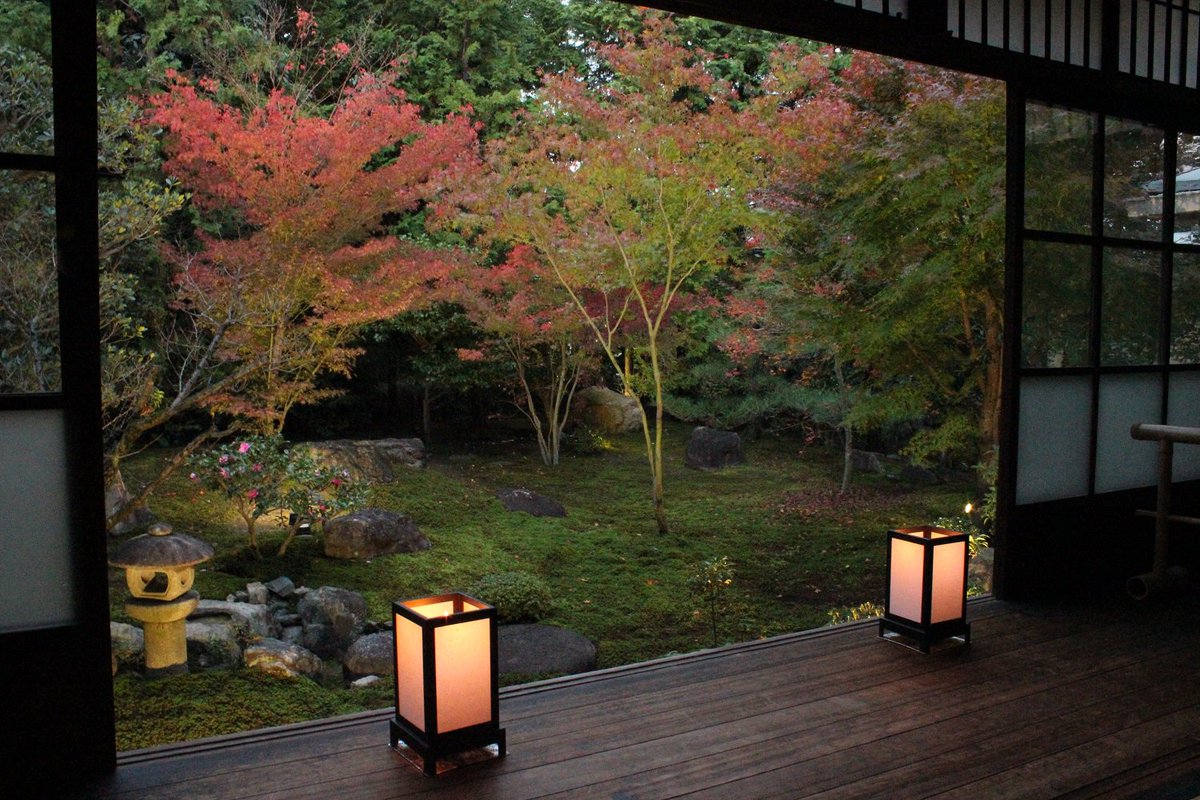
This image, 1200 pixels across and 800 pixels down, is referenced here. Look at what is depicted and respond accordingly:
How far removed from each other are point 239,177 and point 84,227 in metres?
5.47

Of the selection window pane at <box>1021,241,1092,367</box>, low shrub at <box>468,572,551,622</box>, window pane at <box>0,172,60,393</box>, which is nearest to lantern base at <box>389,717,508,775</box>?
window pane at <box>0,172,60,393</box>

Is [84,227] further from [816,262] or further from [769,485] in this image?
[769,485]

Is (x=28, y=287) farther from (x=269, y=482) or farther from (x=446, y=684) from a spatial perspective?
(x=269, y=482)

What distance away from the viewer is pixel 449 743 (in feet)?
7.46

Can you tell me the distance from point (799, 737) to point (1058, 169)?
2.71 metres

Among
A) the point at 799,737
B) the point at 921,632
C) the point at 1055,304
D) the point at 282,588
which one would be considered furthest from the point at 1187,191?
the point at 282,588

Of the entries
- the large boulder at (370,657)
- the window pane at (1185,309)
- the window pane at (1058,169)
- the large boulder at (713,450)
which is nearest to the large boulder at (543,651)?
the large boulder at (370,657)

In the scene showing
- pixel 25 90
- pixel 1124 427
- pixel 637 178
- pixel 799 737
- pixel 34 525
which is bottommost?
pixel 799 737

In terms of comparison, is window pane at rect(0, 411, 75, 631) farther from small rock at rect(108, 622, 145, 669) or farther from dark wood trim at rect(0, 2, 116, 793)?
small rock at rect(108, 622, 145, 669)

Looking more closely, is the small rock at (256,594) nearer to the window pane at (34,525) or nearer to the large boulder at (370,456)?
the large boulder at (370,456)

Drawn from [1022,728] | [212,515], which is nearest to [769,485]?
[212,515]

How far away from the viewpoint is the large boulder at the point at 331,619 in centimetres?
509

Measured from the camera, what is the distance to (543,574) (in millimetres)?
6586

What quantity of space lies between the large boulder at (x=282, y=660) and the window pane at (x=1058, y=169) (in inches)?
160
